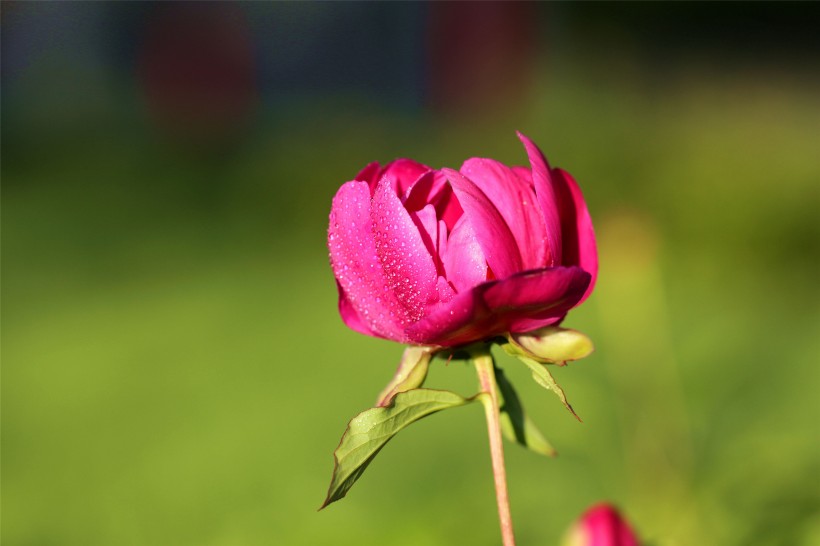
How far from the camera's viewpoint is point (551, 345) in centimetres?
29

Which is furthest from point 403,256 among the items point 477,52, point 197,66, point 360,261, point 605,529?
point 197,66

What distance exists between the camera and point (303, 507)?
42.2 inches

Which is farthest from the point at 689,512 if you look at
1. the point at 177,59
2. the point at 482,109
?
the point at 177,59

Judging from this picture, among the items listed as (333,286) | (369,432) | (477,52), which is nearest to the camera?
(369,432)

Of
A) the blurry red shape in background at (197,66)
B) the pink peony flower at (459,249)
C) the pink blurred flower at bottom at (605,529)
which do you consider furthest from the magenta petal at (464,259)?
the blurry red shape in background at (197,66)

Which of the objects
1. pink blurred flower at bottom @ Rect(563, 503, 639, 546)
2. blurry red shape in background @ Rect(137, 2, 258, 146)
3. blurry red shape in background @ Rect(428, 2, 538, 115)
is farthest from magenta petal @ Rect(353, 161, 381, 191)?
blurry red shape in background @ Rect(137, 2, 258, 146)

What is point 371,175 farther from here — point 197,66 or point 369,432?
point 197,66

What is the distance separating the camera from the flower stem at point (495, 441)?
26 centimetres

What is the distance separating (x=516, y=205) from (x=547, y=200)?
0.01m

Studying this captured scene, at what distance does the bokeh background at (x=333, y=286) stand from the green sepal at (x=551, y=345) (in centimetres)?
24

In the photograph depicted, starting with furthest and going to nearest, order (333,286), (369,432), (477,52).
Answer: (477,52) → (333,286) → (369,432)

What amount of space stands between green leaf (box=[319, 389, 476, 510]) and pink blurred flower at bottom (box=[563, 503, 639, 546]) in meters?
0.11

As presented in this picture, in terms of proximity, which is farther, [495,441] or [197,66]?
[197,66]

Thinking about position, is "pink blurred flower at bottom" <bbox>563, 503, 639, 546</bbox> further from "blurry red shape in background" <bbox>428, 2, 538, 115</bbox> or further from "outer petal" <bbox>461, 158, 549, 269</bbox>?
"blurry red shape in background" <bbox>428, 2, 538, 115</bbox>
